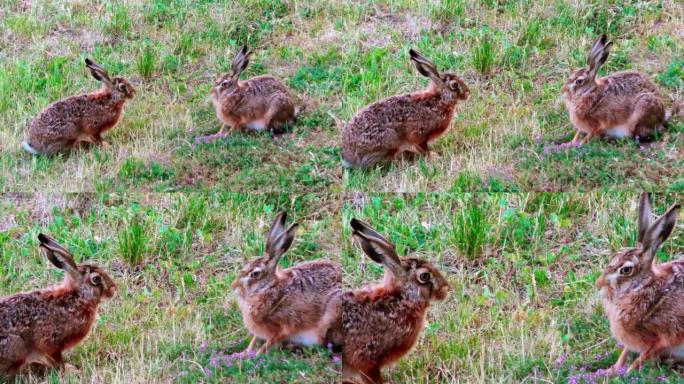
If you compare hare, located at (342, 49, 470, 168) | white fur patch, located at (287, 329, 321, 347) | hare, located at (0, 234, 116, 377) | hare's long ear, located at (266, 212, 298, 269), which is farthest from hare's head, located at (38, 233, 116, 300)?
hare, located at (342, 49, 470, 168)

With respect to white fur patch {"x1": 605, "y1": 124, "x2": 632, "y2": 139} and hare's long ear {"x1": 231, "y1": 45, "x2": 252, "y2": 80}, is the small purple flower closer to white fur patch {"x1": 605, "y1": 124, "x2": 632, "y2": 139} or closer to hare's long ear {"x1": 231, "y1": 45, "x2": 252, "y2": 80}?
white fur patch {"x1": 605, "y1": 124, "x2": 632, "y2": 139}

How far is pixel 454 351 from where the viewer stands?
575 cm

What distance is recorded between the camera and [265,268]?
5.95 metres

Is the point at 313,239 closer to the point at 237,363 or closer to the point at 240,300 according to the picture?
the point at 240,300

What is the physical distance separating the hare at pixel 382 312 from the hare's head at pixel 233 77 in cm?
455

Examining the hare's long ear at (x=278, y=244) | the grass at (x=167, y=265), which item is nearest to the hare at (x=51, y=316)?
the grass at (x=167, y=265)

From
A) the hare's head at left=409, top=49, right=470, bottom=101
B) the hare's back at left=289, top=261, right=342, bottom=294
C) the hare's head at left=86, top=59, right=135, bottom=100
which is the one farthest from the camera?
the hare's head at left=86, top=59, right=135, bottom=100

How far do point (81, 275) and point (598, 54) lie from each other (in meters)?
5.00

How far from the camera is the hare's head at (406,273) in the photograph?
5516 mm

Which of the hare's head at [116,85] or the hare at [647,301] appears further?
the hare's head at [116,85]

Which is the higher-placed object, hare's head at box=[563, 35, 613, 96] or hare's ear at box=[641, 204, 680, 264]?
hare's ear at box=[641, 204, 680, 264]

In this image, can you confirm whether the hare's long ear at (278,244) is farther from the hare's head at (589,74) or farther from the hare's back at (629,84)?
the hare's back at (629,84)

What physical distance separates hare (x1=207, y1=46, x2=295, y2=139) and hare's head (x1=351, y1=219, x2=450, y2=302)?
4.24 meters

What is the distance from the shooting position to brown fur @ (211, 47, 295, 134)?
31.7 ft
